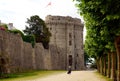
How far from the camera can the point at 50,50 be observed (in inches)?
3570

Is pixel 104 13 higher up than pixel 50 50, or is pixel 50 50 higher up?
pixel 104 13

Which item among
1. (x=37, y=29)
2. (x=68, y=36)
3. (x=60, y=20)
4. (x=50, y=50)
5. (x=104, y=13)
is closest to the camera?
(x=104, y=13)

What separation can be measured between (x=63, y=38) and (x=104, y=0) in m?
97.1

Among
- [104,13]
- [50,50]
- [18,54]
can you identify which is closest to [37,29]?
[50,50]

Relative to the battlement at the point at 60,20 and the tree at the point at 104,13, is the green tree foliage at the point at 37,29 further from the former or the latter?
the tree at the point at 104,13

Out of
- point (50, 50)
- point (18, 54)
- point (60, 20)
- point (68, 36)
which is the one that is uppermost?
point (60, 20)

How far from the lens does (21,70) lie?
57406 millimetres

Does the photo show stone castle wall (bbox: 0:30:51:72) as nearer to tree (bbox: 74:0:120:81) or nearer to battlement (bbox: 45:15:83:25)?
tree (bbox: 74:0:120:81)

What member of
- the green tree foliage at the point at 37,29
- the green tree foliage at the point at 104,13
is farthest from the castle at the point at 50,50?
the green tree foliage at the point at 104,13

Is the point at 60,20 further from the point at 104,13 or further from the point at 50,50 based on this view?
the point at 104,13

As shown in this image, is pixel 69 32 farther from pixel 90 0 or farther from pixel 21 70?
pixel 90 0

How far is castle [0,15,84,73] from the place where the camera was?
168ft

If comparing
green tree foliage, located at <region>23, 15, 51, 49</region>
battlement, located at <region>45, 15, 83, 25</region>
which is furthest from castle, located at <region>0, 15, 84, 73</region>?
green tree foliage, located at <region>23, 15, 51, 49</region>

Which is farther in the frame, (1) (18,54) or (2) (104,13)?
(1) (18,54)
